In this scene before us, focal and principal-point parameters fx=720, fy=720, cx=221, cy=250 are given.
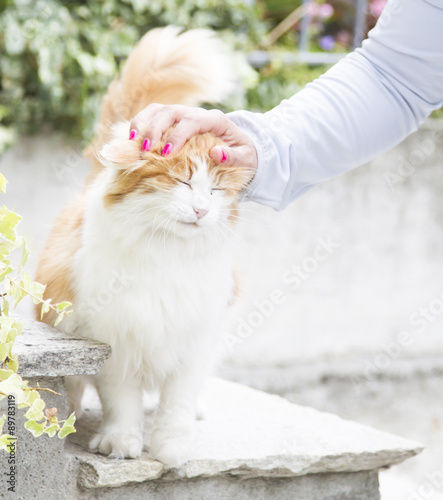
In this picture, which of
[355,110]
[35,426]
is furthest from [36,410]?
[355,110]

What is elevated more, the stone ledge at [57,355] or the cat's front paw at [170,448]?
the stone ledge at [57,355]

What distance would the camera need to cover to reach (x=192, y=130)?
5.26 feet

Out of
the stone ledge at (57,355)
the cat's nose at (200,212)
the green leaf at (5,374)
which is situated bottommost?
the stone ledge at (57,355)

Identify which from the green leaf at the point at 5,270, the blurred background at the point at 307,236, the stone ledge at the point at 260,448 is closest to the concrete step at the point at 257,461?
the stone ledge at the point at 260,448

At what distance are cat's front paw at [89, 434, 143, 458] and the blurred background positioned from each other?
6.68 ft

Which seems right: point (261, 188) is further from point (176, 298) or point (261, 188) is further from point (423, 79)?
point (423, 79)

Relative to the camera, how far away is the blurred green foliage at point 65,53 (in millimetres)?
3637

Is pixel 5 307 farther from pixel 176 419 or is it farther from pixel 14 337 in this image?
pixel 176 419

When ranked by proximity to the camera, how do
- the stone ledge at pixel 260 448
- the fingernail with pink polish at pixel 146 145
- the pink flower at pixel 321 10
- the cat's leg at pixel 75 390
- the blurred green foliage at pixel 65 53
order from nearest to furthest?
the fingernail with pink polish at pixel 146 145
the stone ledge at pixel 260 448
the cat's leg at pixel 75 390
the blurred green foliage at pixel 65 53
the pink flower at pixel 321 10

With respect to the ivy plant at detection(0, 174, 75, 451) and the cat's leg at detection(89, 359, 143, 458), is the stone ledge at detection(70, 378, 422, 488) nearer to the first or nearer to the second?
the cat's leg at detection(89, 359, 143, 458)

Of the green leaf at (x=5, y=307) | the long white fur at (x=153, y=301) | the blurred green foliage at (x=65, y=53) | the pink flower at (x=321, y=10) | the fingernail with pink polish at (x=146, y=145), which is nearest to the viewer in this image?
the green leaf at (x=5, y=307)

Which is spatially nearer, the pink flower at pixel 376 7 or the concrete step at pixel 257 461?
the concrete step at pixel 257 461

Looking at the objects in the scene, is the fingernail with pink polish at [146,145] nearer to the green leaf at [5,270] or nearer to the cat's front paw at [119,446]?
the green leaf at [5,270]

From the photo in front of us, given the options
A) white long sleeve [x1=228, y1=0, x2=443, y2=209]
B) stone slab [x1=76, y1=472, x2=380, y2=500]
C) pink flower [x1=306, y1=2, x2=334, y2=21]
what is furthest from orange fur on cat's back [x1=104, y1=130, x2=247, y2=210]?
pink flower [x1=306, y1=2, x2=334, y2=21]
